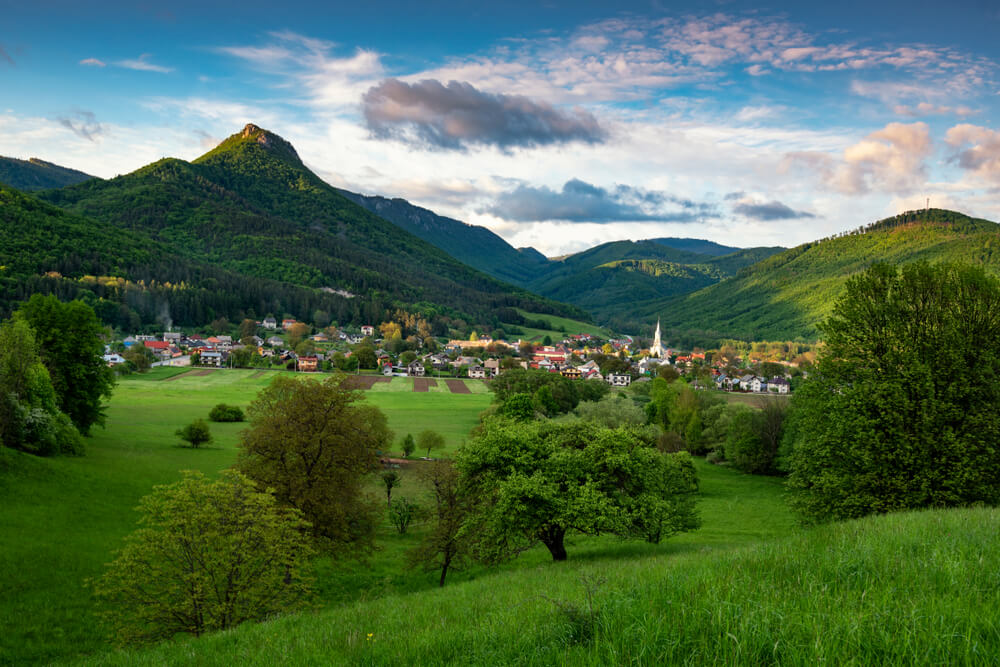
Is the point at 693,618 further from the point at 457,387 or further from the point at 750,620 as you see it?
the point at 457,387

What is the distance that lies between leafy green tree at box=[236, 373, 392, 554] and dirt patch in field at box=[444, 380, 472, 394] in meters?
86.1

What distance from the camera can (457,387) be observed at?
12044 cm

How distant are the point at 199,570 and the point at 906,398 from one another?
26.2 m

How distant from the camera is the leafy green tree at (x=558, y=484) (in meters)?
20.2

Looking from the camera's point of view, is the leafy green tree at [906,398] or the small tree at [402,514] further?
the small tree at [402,514]

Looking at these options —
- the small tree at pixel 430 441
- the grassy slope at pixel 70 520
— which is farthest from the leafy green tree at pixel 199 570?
the small tree at pixel 430 441

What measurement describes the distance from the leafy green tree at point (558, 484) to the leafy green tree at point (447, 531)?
1.10m

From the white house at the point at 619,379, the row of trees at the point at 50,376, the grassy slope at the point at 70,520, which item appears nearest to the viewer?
the grassy slope at the point at 70,520

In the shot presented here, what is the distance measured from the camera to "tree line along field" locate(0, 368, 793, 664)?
18.3m

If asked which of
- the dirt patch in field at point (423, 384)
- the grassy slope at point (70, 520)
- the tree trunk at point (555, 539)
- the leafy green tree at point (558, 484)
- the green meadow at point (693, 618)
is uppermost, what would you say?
the green meadow at point (693, 618)

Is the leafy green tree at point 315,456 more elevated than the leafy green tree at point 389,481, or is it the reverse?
the leafy green tree at point 315,456

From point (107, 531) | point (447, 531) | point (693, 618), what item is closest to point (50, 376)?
point (107, 531)

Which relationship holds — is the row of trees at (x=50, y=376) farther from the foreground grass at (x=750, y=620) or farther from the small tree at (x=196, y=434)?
the foreground grass at (x=750, y=620)

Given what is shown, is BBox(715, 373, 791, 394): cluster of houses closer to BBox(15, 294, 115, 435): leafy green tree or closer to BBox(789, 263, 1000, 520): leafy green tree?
BBox(789, 263, 1000, 520): leafy green tree
